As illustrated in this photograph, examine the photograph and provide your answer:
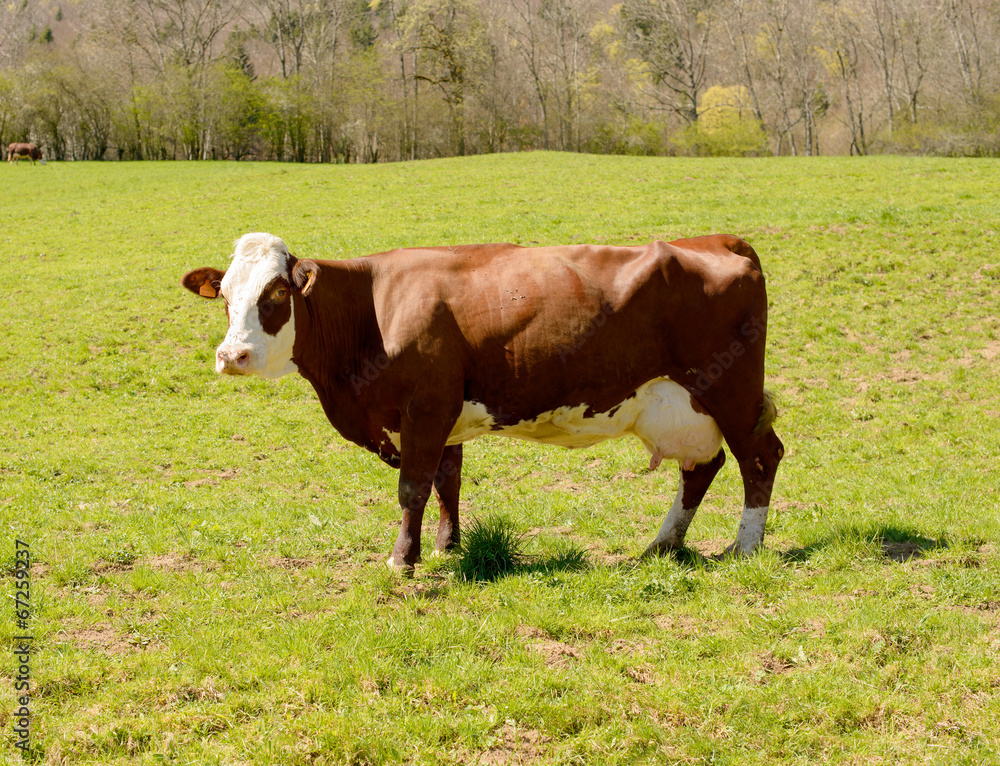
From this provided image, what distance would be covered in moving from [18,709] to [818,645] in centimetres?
457

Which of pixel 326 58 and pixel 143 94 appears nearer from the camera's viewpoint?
pixel 143 94

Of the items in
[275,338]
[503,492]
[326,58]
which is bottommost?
[503,492]

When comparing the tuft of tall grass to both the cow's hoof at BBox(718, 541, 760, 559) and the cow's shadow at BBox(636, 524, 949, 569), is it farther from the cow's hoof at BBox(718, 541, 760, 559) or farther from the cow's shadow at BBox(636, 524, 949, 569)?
the cow's hoof at BBox(718, 541, 760, 559)

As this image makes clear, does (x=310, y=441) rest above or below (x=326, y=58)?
below

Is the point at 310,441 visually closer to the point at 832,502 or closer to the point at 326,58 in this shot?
the point at 832,502

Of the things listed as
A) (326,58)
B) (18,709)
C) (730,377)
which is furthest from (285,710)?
(326,58)

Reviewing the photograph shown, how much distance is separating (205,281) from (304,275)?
89 cm

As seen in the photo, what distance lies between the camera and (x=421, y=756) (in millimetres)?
4207

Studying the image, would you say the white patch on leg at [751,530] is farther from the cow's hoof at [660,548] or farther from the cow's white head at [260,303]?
the cow's white head at [260,303]

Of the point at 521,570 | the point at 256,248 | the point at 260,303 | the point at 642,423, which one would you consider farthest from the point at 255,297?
the point at 642,423

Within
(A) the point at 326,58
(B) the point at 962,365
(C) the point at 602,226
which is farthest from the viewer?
(A) the point at 326,58

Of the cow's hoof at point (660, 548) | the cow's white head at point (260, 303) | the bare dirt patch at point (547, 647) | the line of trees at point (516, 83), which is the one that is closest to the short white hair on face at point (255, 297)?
the cow's white head at point (260, 303)

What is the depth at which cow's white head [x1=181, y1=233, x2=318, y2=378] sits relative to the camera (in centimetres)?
606

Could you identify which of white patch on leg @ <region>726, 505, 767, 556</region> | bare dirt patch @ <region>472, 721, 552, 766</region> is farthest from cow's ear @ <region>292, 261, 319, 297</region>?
white patch on leg @ <region>726, 505, 767, 556</region>
